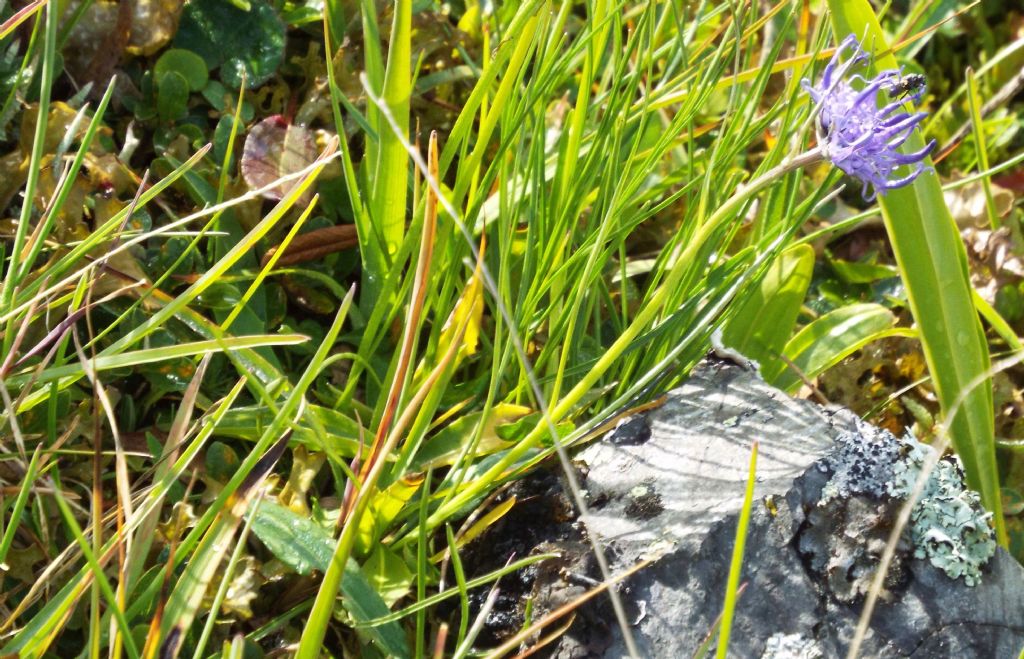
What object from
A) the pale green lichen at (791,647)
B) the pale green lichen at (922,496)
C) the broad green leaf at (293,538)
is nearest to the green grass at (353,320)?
the broad green leaf at (293,538)

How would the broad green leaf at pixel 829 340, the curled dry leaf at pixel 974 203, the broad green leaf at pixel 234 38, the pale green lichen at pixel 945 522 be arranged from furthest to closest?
the curled dry leaf at pixel 974 203 < the broad green leaf at pixel 234 38 < the broad green leaf at pixel 829 340 < the pale green lichen at pixel 945 522

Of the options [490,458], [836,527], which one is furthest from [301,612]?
[836,527]

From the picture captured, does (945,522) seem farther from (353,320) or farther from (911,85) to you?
(353,320)

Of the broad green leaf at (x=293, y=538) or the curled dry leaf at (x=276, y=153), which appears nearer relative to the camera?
the broad green leaf at (x=293, y=538)

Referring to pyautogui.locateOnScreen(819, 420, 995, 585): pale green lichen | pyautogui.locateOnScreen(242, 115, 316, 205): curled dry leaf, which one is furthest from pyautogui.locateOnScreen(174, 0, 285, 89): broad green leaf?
pyautogui.locateOnScreen(819, 420, 995, 585): pale green lichen

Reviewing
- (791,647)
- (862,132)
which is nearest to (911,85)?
(862,132)

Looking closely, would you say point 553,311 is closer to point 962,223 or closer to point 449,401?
point 449,401

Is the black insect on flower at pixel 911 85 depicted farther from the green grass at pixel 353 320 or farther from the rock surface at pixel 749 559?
the rock surface at pixel 749 559

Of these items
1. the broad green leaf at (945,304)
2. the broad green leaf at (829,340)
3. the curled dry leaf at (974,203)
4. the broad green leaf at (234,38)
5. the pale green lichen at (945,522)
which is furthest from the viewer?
the curled dry leaf at (974,203)
